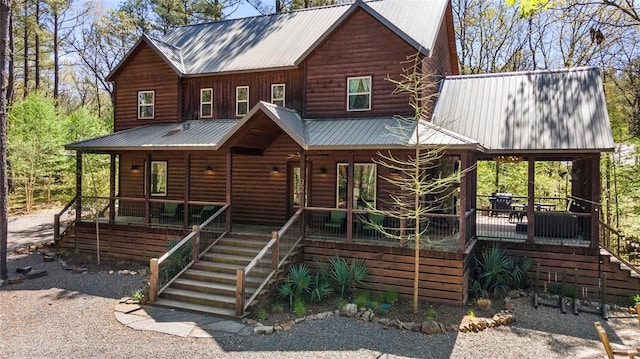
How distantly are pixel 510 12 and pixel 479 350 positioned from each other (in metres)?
25.1

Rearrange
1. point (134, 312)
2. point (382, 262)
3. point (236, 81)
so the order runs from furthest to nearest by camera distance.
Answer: point (236, 81)
point (382, 262)
point (134, 312)

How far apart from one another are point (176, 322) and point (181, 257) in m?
2.62

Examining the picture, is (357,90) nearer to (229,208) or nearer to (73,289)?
(229,208)

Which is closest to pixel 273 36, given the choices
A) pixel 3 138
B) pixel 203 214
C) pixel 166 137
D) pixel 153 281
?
pixel 166 137

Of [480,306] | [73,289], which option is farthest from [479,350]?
[73,289]

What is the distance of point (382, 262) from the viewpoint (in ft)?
36.8

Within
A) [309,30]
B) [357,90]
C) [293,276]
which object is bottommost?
[293,276]

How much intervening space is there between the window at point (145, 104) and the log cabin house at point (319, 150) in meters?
0.06

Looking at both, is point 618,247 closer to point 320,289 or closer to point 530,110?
point 530,110

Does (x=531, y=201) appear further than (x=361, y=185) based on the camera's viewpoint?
No

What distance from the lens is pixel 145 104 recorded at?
1778 cm

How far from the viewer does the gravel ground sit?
789 centimetres

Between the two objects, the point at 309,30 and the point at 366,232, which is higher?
the point at 309,30

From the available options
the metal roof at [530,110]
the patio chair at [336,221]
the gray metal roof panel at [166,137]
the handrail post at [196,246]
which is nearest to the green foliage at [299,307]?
the handrail post at [196,246]
